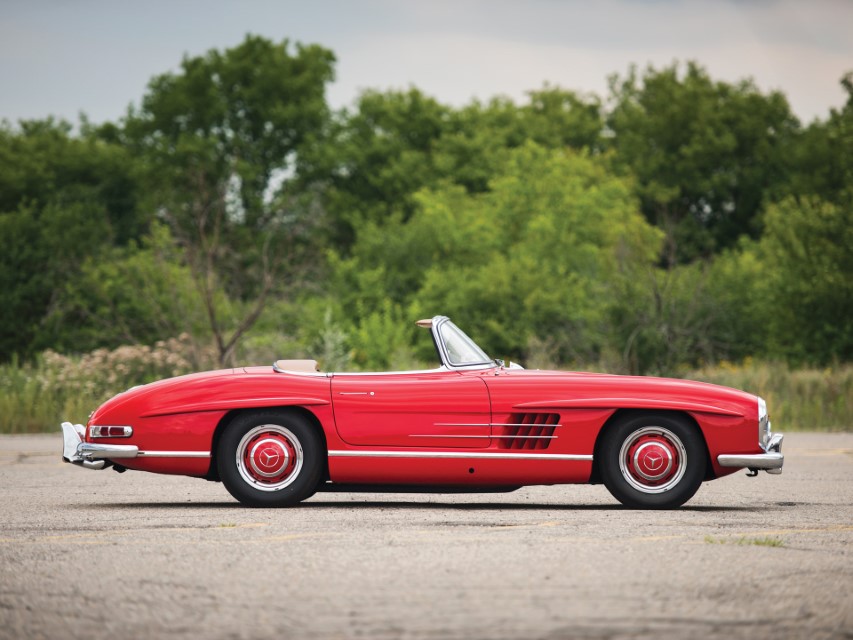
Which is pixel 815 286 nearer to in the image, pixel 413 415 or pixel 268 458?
pixel 413 415

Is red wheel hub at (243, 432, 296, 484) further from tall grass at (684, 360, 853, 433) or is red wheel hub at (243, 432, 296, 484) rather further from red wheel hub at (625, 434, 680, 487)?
tall grass at (684, 360, 853, 433)

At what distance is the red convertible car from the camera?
32.1ft

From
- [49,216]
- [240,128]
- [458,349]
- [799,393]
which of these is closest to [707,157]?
[240,128]

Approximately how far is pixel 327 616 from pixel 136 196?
52448 mm

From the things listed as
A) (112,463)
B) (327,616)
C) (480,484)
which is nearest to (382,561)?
(327,616)

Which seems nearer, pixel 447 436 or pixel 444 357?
pixel 447 436

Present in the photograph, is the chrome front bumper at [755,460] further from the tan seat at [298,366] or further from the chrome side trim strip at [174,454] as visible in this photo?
the chrome side trim strip at [174,454]

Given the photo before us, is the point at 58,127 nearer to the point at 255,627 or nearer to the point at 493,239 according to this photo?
the point at 493,239

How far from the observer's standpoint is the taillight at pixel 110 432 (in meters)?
10.0

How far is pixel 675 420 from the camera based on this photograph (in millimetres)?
9812

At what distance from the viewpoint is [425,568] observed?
6.90 metres

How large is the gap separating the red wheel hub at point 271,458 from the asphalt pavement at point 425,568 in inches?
12.0

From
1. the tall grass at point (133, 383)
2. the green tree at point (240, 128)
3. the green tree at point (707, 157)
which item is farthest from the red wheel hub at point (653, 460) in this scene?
the green tree at point (707, 157)

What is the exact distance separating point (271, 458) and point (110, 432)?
1236 millimetres
